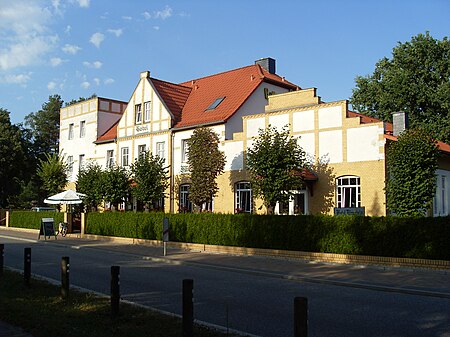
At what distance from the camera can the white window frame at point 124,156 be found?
37.1 metres

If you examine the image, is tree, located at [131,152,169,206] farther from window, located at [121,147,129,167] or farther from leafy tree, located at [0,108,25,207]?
leafy tree, located at [0,108,25,207]

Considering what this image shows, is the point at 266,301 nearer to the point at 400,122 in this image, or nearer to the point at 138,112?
the point at 400,122

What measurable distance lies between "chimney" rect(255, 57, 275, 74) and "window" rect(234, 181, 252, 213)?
12.4 meters

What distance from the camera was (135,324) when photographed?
24.9 feet

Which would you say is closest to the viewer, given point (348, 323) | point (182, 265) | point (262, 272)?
point (348, 323)

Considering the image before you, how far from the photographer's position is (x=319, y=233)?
1864 cm

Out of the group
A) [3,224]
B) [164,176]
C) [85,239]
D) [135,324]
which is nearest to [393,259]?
[135,324]

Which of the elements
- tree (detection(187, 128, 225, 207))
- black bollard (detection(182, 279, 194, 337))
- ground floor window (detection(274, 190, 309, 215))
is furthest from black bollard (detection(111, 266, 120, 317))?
tree (detection(187, 128, 225, 207))

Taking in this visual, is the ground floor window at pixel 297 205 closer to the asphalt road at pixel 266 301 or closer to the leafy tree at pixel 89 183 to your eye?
the asphalt road at pixel 266 301

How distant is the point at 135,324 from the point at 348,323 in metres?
3.53

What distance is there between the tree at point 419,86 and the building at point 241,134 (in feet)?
34.8

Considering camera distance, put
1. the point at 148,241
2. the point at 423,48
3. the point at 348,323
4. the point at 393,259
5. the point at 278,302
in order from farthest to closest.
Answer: the point at 423,48 → the point at 148,241 → the point at 393,259 → the point at 278,302 → the point at 348,323

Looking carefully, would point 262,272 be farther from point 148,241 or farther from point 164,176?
point 164,176

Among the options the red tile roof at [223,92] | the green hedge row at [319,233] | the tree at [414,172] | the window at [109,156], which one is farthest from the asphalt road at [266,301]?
the window at [109,156]
